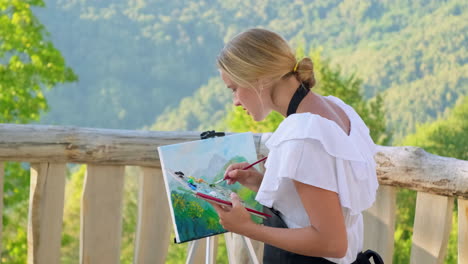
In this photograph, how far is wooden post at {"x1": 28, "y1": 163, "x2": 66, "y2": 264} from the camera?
2281 mm

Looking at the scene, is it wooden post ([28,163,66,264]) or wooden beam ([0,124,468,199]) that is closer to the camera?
wooden beam ([0,124,468,199])

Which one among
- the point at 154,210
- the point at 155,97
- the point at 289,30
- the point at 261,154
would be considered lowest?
the point at 154,210

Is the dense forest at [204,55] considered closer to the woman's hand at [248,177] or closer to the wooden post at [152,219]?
the wooden post at [152,219]

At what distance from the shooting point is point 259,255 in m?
2.55

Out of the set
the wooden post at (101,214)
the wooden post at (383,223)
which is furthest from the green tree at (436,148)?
the wooden post at (101,214)

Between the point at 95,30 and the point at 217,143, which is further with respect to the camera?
the point at 95,30

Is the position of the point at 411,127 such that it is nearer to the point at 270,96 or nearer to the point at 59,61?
the point at 59,61

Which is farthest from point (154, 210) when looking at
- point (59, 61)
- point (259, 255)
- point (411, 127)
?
point (411, 127)

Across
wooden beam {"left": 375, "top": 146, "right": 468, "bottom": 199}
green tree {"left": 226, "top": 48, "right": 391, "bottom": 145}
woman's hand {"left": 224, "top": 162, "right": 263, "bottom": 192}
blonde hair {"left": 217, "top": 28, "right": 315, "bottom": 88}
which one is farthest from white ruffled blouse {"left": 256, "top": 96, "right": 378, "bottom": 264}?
green tree {"left": 226, "top": 48, "right": 391, "bottom": 145}

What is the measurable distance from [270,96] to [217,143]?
638 mm

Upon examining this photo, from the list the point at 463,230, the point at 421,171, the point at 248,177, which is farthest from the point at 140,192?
the point at 463,230

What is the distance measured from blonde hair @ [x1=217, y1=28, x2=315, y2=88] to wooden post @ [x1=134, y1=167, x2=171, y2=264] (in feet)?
3.45

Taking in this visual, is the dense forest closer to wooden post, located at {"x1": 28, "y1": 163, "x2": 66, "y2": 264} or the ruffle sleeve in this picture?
wooden post, located at {"x1": 28, "y1": 163, "x2": 66, "y2": 264}

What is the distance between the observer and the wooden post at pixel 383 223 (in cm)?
229
